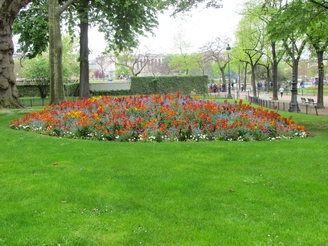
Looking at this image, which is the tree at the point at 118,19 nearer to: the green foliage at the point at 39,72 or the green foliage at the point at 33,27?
the green foliage at the point at 33,27

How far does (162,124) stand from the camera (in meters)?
9.30

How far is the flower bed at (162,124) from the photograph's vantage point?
920cm

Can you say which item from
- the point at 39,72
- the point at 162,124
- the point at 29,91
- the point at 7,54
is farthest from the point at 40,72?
the point at 162,124

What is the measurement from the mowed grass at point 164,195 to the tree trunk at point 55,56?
8949 mm

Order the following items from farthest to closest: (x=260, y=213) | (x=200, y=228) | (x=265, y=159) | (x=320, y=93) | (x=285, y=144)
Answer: (x=320, y=93), (x=285, y=144), (x=265, y=159), (x=260, y=213), (x=200, y=228)

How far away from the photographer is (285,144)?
8336 millimetres

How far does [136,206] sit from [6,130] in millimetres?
7908

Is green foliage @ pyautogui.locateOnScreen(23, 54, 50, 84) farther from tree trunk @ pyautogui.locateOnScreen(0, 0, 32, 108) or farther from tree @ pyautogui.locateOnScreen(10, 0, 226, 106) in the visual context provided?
tree trunk @ pyautogui.locateOnScreen(0, 0, 32, 108)

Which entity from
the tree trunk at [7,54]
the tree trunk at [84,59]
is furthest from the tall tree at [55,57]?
the tree trunk at [84,59]

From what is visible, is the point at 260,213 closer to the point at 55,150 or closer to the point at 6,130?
the point at 55,150

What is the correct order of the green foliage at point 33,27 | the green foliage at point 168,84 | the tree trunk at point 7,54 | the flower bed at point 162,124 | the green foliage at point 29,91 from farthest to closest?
the green foliage at point 168,84 → the green foliage at point 29,91 → the green foliage at point 33,27 → the tree trunk at point 7,54 → the flower bed at point 162,124

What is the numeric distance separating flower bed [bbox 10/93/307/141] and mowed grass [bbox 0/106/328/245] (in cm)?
111

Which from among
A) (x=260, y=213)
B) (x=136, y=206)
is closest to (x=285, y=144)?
(x=260, y=213)

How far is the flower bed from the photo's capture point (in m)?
9.20
